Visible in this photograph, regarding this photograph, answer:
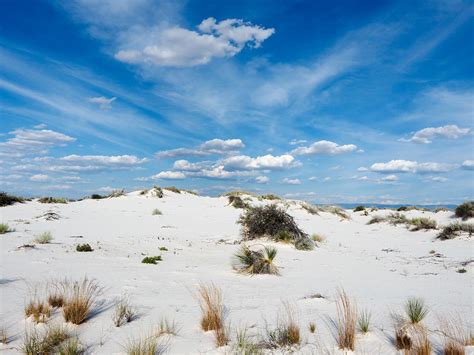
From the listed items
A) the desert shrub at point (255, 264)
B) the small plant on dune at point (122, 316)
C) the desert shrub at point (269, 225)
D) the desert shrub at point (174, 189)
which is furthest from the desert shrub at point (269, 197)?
the small plant on dune at point (122, 316)

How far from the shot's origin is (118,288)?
715 centimetres

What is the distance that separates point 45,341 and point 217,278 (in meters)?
4.82

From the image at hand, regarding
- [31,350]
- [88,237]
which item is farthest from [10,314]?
[88,237]

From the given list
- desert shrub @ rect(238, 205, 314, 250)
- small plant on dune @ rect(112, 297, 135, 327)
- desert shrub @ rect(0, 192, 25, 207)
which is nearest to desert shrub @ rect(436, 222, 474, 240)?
desert shrub @ rect(238, 205, 314, 250)

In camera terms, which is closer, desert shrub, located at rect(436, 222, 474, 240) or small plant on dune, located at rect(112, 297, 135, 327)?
small plant on dune, located at rect(112, 297, 135, 327)

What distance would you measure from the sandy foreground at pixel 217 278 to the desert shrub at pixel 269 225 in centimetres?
79

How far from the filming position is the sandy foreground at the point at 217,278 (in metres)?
5.06

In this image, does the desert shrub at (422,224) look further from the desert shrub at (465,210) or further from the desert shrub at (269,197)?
the desert shrub at (269,197)

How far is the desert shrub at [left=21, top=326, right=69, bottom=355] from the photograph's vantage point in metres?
4.20

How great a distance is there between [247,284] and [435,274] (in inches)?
221

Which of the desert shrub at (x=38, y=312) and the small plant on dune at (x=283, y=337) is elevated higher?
the desert shrub at (x=38, y=312)

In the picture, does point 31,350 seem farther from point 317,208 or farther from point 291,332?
point 317,208

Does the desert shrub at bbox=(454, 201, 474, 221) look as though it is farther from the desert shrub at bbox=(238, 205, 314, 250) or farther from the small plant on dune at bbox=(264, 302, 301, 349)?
the small plant on dune at bbox=(264, 302, 301, 349)

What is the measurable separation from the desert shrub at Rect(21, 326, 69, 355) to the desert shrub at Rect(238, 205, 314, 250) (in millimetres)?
11401
